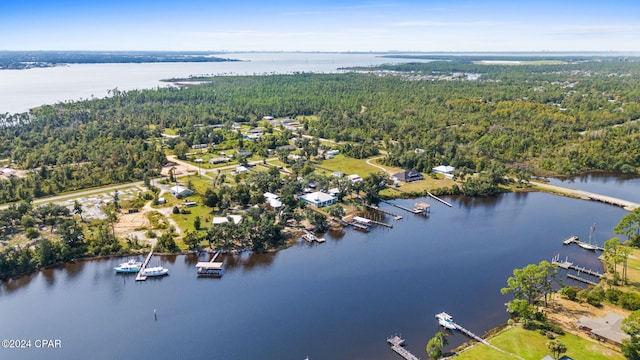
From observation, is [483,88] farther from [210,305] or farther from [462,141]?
[210,305]

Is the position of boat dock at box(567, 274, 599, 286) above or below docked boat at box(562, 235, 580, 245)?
below

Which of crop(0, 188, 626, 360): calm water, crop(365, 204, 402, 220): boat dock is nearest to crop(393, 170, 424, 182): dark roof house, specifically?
crop(365, 204, 402, 220): boat dock

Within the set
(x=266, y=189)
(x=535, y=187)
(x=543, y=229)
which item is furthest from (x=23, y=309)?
(x=535, y=187)

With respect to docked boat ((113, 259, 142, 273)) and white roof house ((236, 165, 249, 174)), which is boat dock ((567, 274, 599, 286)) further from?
white roof house ((236, 165, 249, 174))

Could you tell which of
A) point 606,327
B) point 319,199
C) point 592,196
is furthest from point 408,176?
point 606,327

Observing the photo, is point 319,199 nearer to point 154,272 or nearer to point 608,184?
point 154,272

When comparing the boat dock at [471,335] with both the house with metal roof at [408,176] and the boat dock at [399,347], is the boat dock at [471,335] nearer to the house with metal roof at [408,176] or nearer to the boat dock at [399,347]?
the boat dock at [399,347]

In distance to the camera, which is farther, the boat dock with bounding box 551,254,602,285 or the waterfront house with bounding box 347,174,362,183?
the waterfront house with bounding box 347,174,362,183
